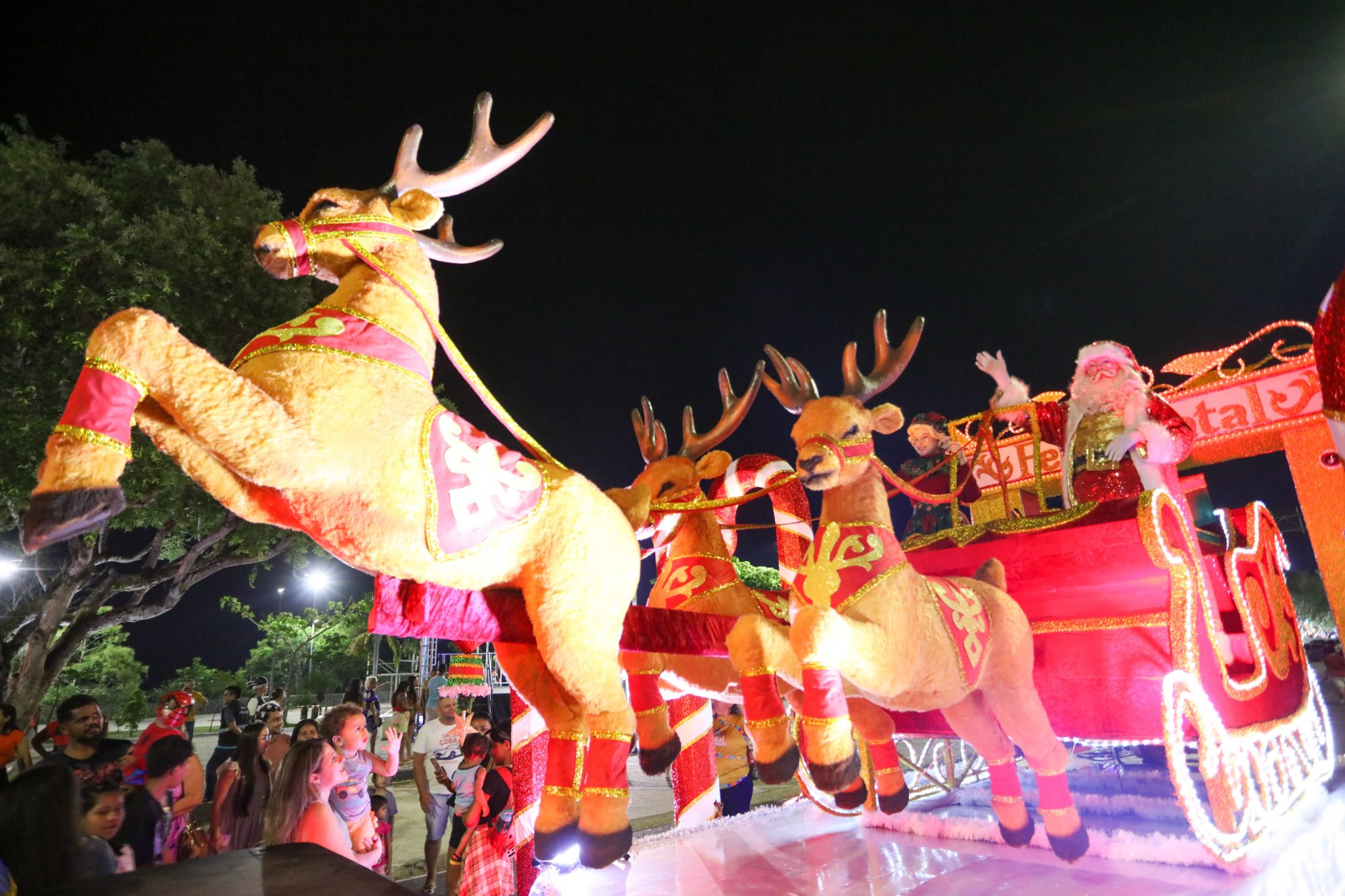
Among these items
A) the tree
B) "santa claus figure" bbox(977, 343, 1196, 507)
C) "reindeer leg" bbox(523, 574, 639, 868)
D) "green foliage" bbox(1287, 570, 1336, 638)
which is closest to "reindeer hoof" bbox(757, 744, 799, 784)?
"reindeer leg" bbox(523, 574, 639, 868)

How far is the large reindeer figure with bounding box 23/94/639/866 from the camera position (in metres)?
1.35

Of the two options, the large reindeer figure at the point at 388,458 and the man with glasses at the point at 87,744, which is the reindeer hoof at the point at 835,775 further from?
the man with glasses at the point at 87,744

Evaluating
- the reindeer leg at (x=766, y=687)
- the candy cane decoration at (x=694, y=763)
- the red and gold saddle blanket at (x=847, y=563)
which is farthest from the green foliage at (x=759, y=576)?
the reindeer leg at (x=766, y=687)

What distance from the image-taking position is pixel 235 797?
4250 millimetres

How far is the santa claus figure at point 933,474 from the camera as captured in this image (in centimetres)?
461

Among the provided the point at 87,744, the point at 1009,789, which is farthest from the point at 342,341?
the point at 1009,789

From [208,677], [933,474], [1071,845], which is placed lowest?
[208,677]

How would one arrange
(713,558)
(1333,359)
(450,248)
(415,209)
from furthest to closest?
(713,558)
(450,248)
(415,209)
(1333,359)

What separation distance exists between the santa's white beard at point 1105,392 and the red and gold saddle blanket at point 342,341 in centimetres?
386

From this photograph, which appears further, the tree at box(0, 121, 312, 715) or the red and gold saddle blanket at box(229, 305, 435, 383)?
the tree at box(0, 121, 312, 715)

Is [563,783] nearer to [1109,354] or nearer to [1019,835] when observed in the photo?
[1019,835]

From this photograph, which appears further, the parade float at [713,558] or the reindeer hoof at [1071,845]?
the reindeer hoof at [1071,845]

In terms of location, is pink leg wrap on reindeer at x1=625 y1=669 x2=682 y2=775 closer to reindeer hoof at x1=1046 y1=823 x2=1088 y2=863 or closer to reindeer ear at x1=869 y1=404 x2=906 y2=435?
reindeer ear at x1=869 y1=404 x2=906 y2=435

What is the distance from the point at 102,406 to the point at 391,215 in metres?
0.98
